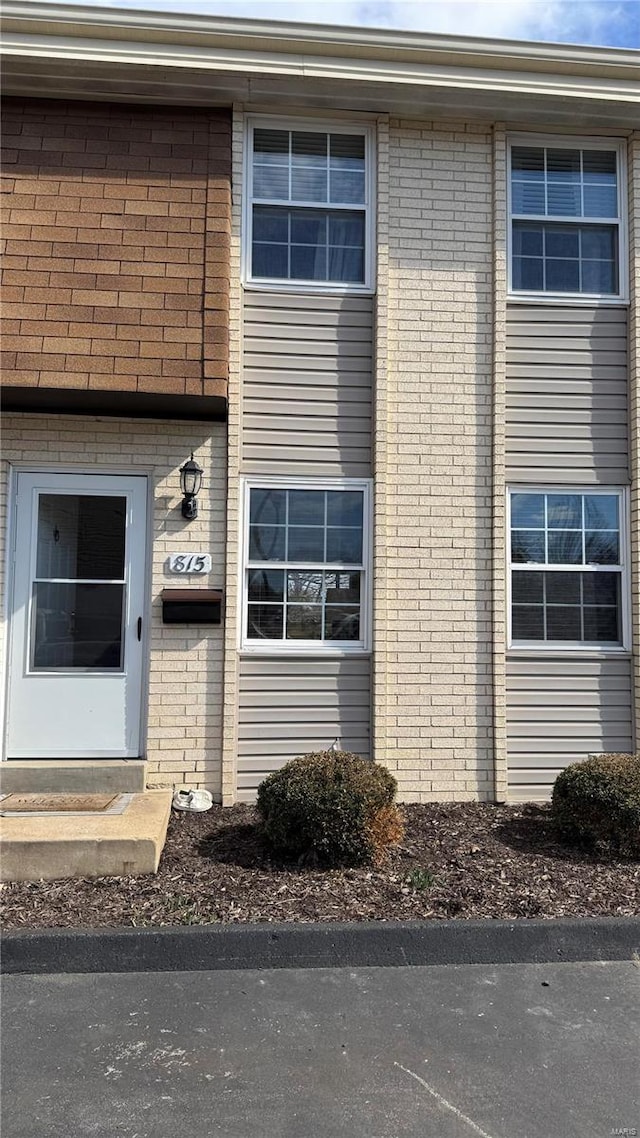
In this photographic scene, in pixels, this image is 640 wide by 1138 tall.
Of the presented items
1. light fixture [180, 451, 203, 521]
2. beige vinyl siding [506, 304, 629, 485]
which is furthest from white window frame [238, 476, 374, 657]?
beige vinyl siding [506, 304, 629, 485]

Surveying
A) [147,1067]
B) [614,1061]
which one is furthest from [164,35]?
[614,1061]

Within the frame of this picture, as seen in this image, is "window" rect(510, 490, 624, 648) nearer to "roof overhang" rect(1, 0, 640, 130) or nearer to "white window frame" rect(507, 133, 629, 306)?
"white window frame" rect(507, 133, 629, 306)

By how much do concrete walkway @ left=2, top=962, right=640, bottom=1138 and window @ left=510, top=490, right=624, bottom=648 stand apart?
10.3ft

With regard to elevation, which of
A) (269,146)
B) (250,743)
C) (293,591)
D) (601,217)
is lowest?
(250,743)

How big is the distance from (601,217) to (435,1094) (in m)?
6.69

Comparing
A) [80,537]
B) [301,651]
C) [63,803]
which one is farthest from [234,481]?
[63,803]

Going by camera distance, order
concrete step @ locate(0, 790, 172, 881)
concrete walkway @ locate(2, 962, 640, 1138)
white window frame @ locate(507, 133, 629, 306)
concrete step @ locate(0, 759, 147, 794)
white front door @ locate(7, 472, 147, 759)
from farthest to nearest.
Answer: white window frame @ locate(507, 133, 629, 306), white front door @ locate(7, 472, 147, 759), concrete step @ locate(0, 759, 147, 794), concrete step @ locate(0, 790, 172, 881), concrete walkway @ locate(2, 962, 640, 1138)

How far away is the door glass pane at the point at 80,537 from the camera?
5996 mm

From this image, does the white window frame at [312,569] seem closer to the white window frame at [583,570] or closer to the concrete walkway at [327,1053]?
the white window frame at [583,570]

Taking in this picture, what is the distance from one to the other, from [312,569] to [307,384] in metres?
1.56

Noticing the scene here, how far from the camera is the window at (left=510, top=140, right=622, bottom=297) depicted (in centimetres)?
661

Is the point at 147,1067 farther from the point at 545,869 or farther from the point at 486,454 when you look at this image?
the point at 486,454

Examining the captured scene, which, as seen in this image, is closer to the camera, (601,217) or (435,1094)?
(435,1094)

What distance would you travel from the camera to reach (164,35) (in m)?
5.84
